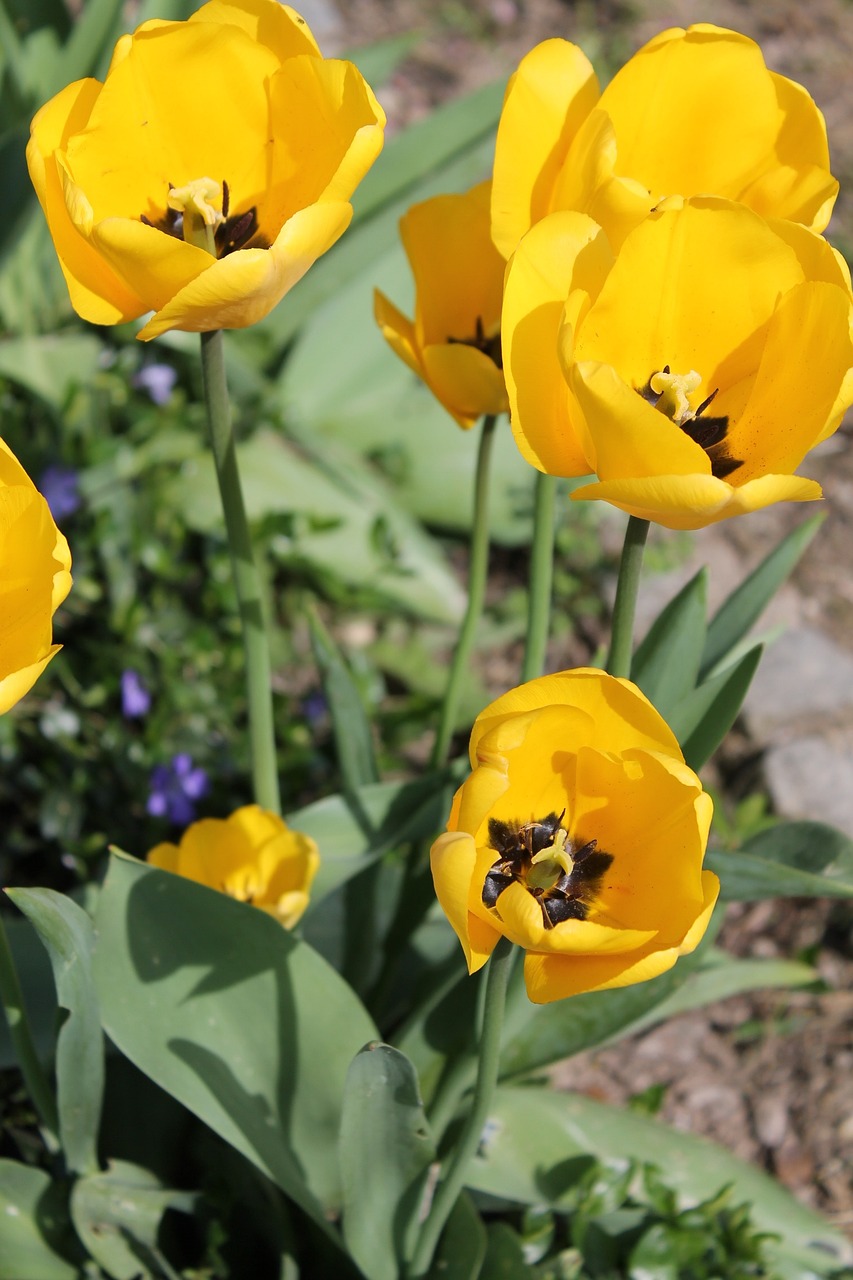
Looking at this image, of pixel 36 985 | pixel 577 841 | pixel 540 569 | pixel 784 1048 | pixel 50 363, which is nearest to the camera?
pixel 577 841

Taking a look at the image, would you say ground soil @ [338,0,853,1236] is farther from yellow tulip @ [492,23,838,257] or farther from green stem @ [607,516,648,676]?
yellow tulip @ [492,23,838,257]

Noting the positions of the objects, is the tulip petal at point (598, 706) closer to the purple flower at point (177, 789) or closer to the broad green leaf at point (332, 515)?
the purple flower at point (177, 789)

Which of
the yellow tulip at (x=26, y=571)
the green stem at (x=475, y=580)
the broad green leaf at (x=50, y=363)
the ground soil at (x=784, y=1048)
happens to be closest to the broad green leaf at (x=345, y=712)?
the green stem at (x=475, y=580)

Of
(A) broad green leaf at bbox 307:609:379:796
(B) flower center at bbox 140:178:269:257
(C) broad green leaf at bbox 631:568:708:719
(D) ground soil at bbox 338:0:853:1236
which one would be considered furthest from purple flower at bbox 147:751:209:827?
(B) flower center at bbox 140:178:269:257

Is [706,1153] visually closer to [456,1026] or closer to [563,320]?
[456,1026]

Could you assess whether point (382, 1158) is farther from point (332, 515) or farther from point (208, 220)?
point (332, 515)

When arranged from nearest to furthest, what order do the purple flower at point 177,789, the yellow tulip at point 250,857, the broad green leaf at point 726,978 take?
the yellow tulip at point 250,857
the broad green leaf at point 726,978
the purple flower at point 177,789


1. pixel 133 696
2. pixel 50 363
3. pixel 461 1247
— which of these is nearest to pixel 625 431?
pixel 461 1247
